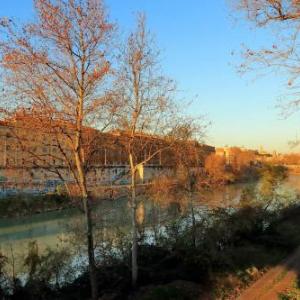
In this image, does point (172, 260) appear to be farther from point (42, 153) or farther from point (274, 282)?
point (42, 153)

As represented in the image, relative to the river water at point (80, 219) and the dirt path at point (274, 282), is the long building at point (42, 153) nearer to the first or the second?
the river water at point (80, 219)

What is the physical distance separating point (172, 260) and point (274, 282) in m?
3.75

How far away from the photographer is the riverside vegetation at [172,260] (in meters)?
10.6

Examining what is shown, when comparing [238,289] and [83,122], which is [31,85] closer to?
[83,122]

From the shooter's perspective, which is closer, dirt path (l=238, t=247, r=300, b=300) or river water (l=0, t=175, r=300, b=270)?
dirt path (l=238, t=247, r=300, b=300)

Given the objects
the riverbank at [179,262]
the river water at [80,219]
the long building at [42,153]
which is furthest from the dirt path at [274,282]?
the river water at [80,219]

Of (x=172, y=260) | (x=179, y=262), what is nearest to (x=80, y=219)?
(x=172, y=260)

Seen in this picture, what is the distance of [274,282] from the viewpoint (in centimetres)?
973

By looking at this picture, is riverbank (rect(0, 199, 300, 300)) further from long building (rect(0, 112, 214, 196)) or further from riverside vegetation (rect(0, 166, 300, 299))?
long building (rect(0, 112, 214, 196))

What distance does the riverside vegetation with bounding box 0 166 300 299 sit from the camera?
1059cm

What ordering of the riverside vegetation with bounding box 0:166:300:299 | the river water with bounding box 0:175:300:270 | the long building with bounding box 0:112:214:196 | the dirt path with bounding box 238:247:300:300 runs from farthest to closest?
the river water with bounding box 0:175:300:270 → the riverside vegetation with bounding box 0:166:300:299 → the dirt path with bounding box 238:247:300:300 → the long building with bounding box 0:112:214:196

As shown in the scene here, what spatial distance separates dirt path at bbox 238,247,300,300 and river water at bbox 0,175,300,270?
4.55m

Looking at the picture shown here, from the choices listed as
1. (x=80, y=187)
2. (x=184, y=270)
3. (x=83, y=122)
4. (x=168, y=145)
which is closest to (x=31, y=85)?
(x=83, y=122)

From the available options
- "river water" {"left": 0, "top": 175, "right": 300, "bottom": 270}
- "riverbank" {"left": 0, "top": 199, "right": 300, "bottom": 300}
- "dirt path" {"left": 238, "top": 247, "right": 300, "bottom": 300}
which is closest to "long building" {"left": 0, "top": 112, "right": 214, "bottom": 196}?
"river water" {"left": 0, "top": 175, "right": 300, "bottom": 270}
